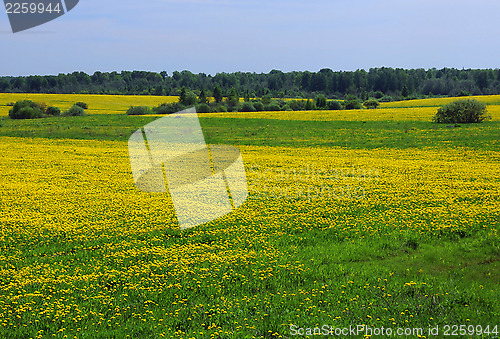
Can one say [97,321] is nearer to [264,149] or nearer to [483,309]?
[483,309]

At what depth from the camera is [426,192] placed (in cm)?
2195

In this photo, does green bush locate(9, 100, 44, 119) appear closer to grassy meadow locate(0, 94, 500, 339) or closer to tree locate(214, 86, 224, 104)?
grassy meadow locate(0, 94, 500, 339)

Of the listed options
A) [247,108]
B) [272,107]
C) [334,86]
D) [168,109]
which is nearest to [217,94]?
[272,107]

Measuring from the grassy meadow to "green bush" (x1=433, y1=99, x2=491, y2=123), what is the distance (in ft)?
95.0

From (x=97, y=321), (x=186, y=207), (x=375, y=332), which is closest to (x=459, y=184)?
(x=186, y=207)

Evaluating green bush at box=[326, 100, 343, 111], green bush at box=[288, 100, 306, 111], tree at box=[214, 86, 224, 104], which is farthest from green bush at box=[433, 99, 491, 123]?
tree at box=[214, 86, 224, 104]

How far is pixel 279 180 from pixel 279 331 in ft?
58.0

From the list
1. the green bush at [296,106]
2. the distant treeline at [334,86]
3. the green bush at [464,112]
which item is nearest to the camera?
the green bush at [464,112]

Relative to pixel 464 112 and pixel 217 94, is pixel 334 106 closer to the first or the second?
pixel 217 94

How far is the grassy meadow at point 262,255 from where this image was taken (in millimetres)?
10102

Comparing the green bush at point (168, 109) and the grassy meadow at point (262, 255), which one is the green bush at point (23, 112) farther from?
the grassy meadow at point (262, 255)

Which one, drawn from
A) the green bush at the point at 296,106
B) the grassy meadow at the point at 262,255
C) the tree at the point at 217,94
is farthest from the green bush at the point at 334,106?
the grassy meadow at the point at 262,255

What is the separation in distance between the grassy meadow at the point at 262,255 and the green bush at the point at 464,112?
28.9 metres

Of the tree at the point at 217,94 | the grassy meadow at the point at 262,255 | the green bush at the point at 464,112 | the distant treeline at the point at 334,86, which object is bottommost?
the grassy meadow at the point at 262,255
